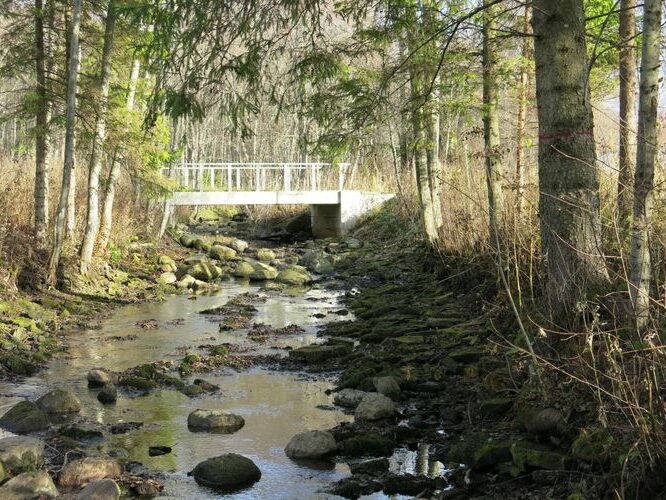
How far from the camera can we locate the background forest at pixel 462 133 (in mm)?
4273

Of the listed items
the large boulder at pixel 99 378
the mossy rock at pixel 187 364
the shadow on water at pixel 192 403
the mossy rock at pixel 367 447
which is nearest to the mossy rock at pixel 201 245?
the shadow on water at pixel 192 403

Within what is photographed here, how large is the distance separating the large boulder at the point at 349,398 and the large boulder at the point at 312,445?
122 centimetres

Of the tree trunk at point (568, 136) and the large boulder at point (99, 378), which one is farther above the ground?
the tree trunk at point (568, 136)

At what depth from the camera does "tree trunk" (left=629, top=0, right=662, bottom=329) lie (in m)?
4.03

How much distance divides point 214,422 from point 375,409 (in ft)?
4.51

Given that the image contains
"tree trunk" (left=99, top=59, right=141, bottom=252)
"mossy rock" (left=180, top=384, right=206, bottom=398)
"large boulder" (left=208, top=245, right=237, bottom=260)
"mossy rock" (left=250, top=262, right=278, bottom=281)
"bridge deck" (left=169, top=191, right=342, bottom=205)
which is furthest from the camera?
"bridge deck" (left=169, top=191, right=342, bottom=205)

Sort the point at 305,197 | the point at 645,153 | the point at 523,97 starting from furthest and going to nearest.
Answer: the point at 305,197
the point at 523,97
the point at 645,153

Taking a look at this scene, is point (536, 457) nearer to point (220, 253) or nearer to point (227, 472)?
point (227, 472)

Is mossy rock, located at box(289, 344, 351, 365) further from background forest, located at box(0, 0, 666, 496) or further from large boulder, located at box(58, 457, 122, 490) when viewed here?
large boulder, located at box(58, 457, 122, 490)

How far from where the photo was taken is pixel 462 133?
1048 cm

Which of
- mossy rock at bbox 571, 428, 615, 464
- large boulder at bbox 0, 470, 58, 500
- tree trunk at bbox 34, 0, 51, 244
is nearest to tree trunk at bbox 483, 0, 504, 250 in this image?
mossy rock at bbox 571, 428, 615, 464

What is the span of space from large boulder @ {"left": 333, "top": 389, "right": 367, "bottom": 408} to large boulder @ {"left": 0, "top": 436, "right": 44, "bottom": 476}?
2.72m

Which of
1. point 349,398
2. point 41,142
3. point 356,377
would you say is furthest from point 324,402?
point 41,142

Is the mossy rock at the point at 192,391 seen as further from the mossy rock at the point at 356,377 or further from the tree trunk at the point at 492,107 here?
the tree trunk at the point at 492,107
